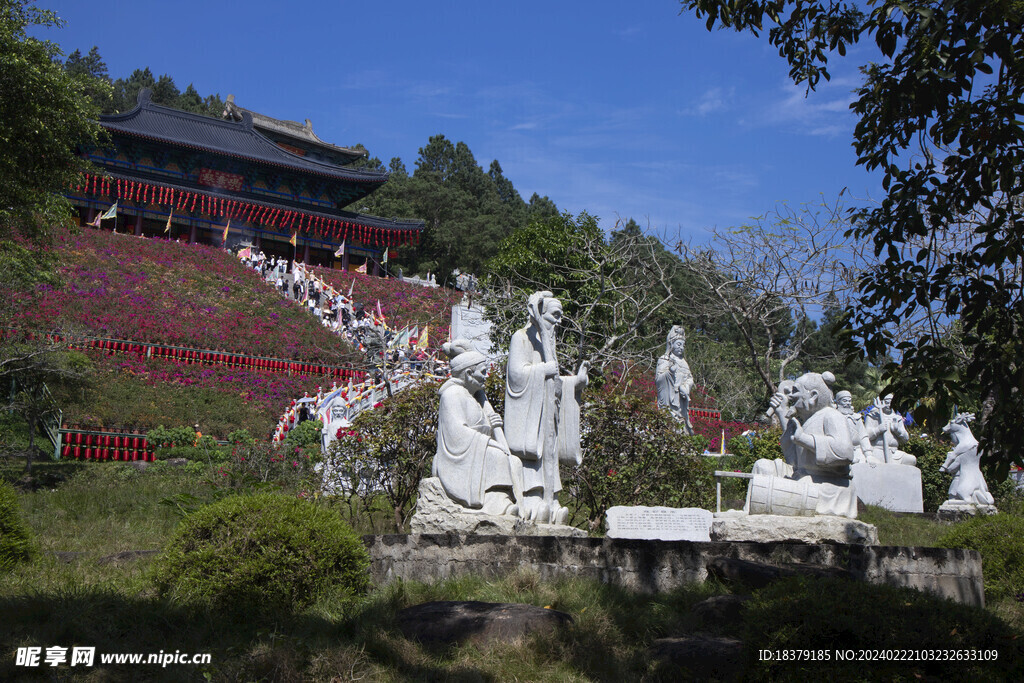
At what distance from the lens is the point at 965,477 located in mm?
13719

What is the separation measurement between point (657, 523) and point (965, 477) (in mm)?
7626

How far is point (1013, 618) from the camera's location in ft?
20.7

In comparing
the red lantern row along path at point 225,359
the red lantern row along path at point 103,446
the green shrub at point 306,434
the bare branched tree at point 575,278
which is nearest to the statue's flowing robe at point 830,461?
the bare branched tree at point 575,278

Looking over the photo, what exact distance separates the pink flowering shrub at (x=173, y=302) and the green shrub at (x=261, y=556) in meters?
16.0

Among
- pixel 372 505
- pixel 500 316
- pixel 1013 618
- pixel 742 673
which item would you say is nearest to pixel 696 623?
pixel 742 673

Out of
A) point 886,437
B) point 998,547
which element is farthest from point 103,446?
point 998,547

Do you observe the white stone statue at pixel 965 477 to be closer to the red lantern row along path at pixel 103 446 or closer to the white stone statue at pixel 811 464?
the white stone statue at pixel 811 464

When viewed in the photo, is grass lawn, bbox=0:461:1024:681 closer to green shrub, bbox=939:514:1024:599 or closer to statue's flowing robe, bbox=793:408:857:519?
green shrub, bbox=939:514:1024:599

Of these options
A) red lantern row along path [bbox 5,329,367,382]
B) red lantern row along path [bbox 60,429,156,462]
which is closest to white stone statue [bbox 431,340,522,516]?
red lantern row along path [bbox 60,429,156,462]

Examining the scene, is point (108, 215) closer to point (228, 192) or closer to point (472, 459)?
point (228, 192)

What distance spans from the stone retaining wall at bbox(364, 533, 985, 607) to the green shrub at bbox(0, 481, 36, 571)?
10.4 ft

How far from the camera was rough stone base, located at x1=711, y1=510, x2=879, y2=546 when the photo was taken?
299 inches

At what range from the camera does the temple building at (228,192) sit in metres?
44.1

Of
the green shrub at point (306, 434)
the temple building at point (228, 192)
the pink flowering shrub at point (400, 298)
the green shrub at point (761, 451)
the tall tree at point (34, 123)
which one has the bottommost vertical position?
the green shrub at point (306, 434)
